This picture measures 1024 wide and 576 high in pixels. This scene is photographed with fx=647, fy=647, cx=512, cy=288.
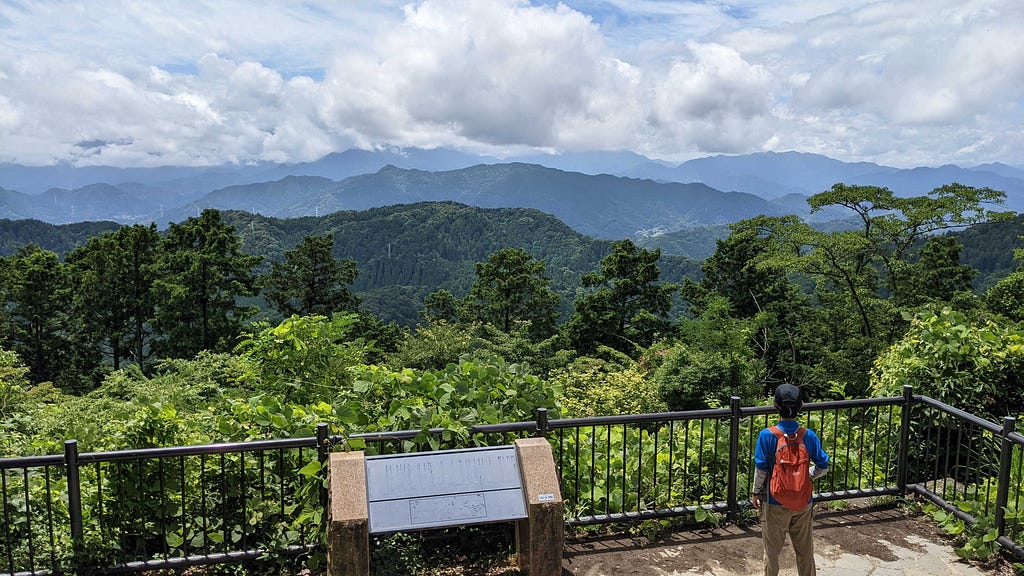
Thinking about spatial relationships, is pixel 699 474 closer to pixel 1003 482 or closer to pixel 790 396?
pixel 790 396

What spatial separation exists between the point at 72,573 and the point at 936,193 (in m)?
31.1

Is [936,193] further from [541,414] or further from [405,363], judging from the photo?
[541,414]

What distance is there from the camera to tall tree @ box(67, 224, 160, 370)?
3728cm

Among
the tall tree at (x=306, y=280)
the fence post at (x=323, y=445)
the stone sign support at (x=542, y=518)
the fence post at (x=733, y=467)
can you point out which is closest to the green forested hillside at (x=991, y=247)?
the tall tree at (x=306, y=280)

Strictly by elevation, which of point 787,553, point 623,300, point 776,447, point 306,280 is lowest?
point 623,300

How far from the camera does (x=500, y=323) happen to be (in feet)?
135

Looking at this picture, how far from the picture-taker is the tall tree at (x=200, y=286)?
34.7 m

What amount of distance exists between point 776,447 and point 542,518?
1520 millimetres

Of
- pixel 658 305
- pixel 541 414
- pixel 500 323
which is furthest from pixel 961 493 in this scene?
pixel 500 323

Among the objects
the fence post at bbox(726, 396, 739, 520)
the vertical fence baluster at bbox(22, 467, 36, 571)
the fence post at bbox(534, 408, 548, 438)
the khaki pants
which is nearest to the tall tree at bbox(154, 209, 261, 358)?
the vertical fence baluster at bbox(22, 467, 36, 571)

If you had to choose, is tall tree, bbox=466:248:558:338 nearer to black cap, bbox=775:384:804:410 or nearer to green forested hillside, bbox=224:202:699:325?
black cap, bbox=775:384:804:410

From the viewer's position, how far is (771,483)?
3963 mm

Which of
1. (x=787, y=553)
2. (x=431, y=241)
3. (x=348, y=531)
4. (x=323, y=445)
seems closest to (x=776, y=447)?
(x=787, y=553)

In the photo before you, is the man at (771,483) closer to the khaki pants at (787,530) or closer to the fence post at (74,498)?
the khaki pants at (787,530)
